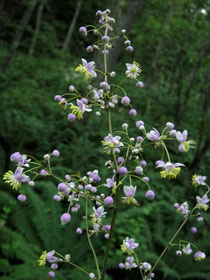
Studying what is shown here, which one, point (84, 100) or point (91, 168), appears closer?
point (84, 100)

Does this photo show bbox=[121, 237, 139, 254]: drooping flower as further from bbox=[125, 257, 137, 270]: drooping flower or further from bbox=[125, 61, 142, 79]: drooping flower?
bbox=[125, 61, 142, 79]: drooping flower

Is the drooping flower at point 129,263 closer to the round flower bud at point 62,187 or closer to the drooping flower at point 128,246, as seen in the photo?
the drooping flower at point 128,246

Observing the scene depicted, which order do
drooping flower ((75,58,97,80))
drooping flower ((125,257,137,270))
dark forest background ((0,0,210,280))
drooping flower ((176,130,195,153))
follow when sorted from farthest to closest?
dark forest background ((0,0,210,280)) → drooping flower ((125,257,137,270)) → drooping flower ((75,58,97,80)) → drooping flower ((176,130,195,153))

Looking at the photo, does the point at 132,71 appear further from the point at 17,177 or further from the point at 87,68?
the point at 17,177

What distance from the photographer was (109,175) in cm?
340

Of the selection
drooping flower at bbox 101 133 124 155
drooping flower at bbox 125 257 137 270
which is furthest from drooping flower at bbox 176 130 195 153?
drooping flower at bbox 125 257 137 270

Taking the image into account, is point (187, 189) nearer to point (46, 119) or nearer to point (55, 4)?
point (46, 119)

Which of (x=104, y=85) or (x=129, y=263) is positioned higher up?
(x=104, y=85)

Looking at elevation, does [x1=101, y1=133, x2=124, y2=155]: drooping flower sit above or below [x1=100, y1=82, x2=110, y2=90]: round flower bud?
below

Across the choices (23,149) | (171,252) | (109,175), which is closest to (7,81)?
(23,149)

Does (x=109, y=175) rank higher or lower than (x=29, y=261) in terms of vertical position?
higher

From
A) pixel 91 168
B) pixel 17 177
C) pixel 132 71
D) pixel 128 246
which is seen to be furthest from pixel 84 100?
pixel 91 168

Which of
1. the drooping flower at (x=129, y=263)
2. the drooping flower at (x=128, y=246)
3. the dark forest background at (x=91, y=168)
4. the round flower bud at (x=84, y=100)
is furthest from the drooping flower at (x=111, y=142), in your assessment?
the dark forest background at (x=91, y=168)

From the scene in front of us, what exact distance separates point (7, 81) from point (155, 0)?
453cm
